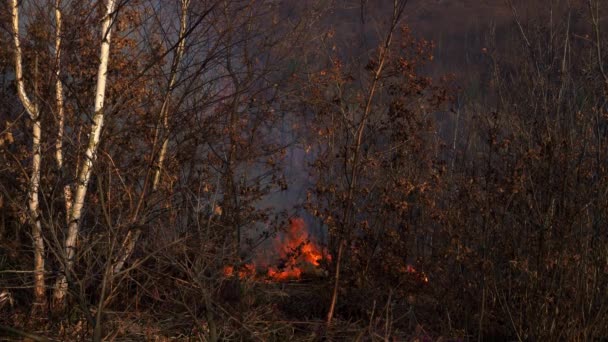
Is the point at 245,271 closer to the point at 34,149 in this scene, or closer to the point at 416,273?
the point at 416,273

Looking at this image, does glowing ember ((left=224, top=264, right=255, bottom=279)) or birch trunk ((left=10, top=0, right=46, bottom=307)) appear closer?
birch trunk ((left=10, top=0, right=46, bottom=307))

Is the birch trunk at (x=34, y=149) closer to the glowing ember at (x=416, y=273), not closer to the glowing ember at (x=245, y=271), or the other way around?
the glowing ember at (x=245, y=271)

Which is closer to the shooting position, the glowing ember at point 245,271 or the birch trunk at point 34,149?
the birch trunk at point 34,149

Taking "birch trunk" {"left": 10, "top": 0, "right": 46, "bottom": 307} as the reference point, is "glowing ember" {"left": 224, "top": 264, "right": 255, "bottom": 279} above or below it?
below

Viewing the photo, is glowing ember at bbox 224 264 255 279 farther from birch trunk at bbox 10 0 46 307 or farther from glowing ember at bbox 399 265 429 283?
birch trunk at bbox 10 0 46 307

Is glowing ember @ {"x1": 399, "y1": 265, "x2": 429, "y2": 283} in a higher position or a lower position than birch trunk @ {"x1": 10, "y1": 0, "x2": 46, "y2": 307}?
lower

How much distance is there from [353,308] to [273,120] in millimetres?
2744

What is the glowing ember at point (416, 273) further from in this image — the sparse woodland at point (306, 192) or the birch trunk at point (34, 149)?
the birch trunk at point (34, 149)

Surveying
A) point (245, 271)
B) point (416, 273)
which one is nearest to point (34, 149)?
point (245, 271)

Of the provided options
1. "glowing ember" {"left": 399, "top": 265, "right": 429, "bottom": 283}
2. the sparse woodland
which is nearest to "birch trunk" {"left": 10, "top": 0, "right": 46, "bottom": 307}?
the sparse woodland

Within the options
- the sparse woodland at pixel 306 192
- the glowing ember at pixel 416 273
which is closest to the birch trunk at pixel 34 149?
the sparse woodland at pixel 306 192

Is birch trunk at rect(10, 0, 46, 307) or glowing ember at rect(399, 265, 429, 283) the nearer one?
birch trunk at rect(10, 0, 46, 307)

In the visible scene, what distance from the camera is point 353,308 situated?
29.3ft

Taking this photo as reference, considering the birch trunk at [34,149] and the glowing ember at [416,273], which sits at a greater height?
the birch trunk at [34,149]
